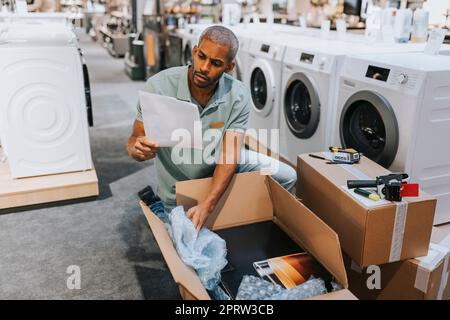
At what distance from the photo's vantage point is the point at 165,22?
7.08 meters

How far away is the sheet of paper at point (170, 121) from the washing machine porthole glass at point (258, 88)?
196cm

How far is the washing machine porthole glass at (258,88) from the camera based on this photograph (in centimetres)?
349

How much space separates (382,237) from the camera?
154 centimetres

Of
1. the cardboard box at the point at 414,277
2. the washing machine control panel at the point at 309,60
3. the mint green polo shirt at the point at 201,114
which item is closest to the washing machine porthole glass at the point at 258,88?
the washing machine control panel at the point at 309,60

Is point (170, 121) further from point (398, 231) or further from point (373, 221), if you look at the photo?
point (398, 231)

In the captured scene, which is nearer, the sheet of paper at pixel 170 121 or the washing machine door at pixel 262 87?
the sheet of paper at pixel 170 121

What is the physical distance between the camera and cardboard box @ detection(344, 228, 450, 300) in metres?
1.61

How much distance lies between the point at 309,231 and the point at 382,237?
0.96 ft

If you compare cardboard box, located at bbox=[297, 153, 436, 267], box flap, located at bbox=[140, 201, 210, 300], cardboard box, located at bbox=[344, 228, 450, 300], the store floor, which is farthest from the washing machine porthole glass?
box flap, located at bbox=[140, 201, 210, 300]

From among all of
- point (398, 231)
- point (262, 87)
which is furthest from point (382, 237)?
point (262, 87)

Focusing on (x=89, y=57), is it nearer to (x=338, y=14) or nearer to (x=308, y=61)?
(x=338, y=14)

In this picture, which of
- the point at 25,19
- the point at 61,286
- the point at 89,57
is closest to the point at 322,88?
the point at 61,286

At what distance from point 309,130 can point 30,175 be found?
6.39ft

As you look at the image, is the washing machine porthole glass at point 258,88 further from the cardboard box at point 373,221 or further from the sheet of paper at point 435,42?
the cardboard box at point 373,221
